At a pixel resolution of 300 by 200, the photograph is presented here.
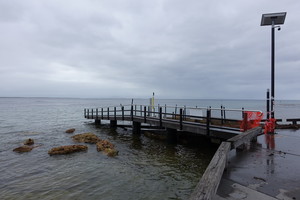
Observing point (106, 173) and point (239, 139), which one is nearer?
point (239, 139)

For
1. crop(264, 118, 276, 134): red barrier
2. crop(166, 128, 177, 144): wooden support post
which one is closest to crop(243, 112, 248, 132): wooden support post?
crop(264, 118, 276, 134): red barrier

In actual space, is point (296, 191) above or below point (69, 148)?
above

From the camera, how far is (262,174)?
13.4 feet

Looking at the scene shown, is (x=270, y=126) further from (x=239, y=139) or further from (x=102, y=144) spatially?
(x=102, y=144)

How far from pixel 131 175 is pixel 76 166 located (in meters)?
2.81

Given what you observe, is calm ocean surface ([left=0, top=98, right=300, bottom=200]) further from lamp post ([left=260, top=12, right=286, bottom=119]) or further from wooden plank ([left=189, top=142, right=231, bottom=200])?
lamp post ([left=260, top=12, right=286, bottom=119])

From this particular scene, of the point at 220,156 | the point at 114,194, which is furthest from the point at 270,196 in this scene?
the point at 114,194

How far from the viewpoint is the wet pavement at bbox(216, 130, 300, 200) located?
3.26m

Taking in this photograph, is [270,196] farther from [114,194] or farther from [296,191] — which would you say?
[114,194]

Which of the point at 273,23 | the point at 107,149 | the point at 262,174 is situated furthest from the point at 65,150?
the point at 273,23

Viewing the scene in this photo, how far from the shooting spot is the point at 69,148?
35.5ft

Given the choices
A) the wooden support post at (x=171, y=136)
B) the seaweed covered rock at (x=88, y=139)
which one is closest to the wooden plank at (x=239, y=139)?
the wooden support post at (x=171, y=136)

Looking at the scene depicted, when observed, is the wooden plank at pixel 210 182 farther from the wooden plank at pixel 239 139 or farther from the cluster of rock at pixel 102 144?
the cluster of rock at pixel 102 144

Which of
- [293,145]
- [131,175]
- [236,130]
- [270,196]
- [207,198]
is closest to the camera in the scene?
[207,198]
